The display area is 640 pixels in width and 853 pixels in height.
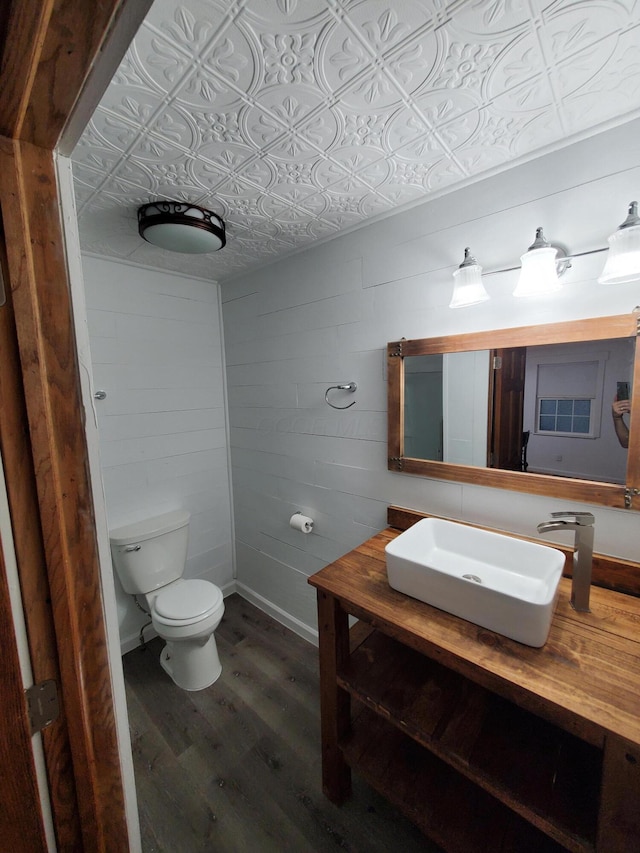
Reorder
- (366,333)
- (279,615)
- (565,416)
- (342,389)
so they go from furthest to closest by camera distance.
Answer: (279,615) < (342,389) < (366,333) < (565,416)

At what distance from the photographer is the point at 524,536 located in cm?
127

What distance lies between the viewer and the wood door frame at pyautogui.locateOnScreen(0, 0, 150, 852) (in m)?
0.48

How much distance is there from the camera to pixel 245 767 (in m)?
1.43

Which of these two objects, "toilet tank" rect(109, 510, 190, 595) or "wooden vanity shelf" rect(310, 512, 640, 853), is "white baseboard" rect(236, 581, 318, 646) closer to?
"toilet tank" rect(109, 510, 190, 595)

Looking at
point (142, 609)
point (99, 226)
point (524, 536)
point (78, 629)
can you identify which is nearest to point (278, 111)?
point (99, 226)

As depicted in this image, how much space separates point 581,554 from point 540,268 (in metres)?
0.88

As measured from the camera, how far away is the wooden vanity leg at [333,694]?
1.18m

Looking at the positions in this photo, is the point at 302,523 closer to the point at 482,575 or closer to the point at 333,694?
the point at 333,694

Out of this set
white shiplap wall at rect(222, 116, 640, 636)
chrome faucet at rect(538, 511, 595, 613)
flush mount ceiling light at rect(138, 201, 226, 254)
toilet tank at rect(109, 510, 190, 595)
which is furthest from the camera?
toilet tank at rect(109, 510, 190, 595)

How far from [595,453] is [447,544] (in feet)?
1.96

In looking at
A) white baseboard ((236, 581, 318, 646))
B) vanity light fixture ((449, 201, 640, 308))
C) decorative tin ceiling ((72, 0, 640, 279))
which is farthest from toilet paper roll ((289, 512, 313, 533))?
decorative tin ceiling ((72, 0, 640, 279))

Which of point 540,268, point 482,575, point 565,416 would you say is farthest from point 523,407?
point 482,575

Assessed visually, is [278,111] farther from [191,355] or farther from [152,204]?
[191,355]

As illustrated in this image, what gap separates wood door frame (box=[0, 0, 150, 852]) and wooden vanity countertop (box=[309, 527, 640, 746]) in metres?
0.70
